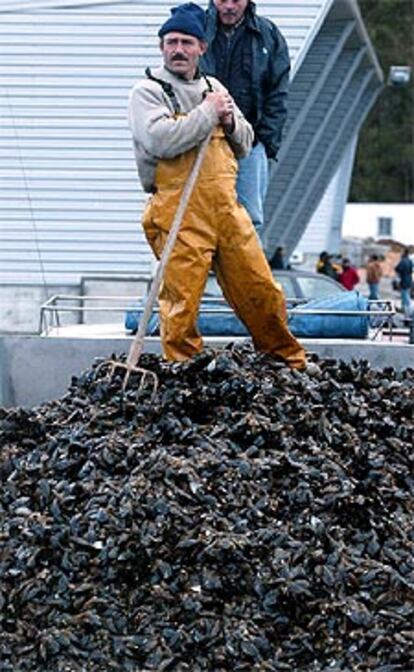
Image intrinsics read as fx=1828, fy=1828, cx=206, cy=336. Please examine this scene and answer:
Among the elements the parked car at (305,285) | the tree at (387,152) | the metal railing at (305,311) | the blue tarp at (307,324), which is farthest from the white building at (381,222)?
the blue tarp at (307,324)

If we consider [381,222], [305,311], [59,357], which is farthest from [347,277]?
[381,222]

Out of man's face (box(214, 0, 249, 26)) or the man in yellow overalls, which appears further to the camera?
man's face (box(214, 0, 249, 26))

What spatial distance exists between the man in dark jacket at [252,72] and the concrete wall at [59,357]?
0.93m

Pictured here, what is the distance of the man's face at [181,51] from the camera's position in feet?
27.5

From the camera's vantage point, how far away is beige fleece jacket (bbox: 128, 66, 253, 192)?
8289mm

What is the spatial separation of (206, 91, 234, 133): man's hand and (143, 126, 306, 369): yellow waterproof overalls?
2.3 inches

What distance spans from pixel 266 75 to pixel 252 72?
101mm

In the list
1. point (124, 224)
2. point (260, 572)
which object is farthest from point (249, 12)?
point (124, 224)

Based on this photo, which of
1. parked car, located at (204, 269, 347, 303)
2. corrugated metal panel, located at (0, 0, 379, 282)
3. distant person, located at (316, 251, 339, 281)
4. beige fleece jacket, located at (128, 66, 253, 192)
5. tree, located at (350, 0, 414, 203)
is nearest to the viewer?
beige fleece jacket, located at (128, 66, 253, 192)

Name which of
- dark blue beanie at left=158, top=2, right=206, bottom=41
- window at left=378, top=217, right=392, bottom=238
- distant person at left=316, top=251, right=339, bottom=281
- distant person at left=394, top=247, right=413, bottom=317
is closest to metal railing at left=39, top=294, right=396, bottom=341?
dark blue beanie at left=158, top=2, right=206, bottom=41

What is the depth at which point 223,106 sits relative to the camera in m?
8.38

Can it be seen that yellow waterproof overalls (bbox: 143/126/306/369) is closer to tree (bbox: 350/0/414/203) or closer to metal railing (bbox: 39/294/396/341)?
metal railing (bbox: 39/294/396/341)

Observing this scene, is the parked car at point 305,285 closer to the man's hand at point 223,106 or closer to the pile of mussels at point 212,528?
the man's hand at point 223,106

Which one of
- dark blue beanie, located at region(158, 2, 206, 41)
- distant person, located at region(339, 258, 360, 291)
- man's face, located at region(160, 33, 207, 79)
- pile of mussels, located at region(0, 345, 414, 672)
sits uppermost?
dark blue beanie, located at region(158, 2, 206, 41)
